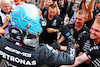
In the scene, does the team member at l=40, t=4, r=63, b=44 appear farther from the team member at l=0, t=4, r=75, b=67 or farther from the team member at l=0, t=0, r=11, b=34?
the team member at l=0, t=4, r=75, b=67

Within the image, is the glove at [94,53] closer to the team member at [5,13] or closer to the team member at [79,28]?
the team member at [79,28]

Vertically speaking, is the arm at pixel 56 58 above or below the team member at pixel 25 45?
below

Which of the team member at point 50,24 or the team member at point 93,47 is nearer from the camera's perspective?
the team member at point 93,47

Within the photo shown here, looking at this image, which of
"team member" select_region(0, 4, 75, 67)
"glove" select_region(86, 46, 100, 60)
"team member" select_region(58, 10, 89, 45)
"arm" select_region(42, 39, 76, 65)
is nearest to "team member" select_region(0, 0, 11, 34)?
"team member" select_region(0, 4, 75, 67)

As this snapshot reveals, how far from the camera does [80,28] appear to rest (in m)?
2.10

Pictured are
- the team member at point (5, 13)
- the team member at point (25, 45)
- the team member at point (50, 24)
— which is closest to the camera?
the team member at point (25, 45)

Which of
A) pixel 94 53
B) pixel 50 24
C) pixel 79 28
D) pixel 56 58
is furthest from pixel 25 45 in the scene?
pixel 50 24

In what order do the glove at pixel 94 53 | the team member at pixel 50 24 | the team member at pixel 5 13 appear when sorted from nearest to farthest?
the glove at pixel 94 53
the team member at pixel 5 13
the team member at pixel 50 24

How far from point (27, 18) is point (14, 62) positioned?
53 cm

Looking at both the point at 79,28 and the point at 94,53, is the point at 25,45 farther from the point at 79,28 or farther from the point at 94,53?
the point at 79,28

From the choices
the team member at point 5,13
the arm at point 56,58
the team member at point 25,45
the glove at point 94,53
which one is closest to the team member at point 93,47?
the glove at point 94,53

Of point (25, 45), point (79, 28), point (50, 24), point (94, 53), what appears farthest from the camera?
point (50, 24)

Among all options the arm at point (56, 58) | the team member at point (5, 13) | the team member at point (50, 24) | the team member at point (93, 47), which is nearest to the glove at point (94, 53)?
the team member at point (93, 47)

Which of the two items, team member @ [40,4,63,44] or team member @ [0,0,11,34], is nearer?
team member @ [0,0,11,34]
